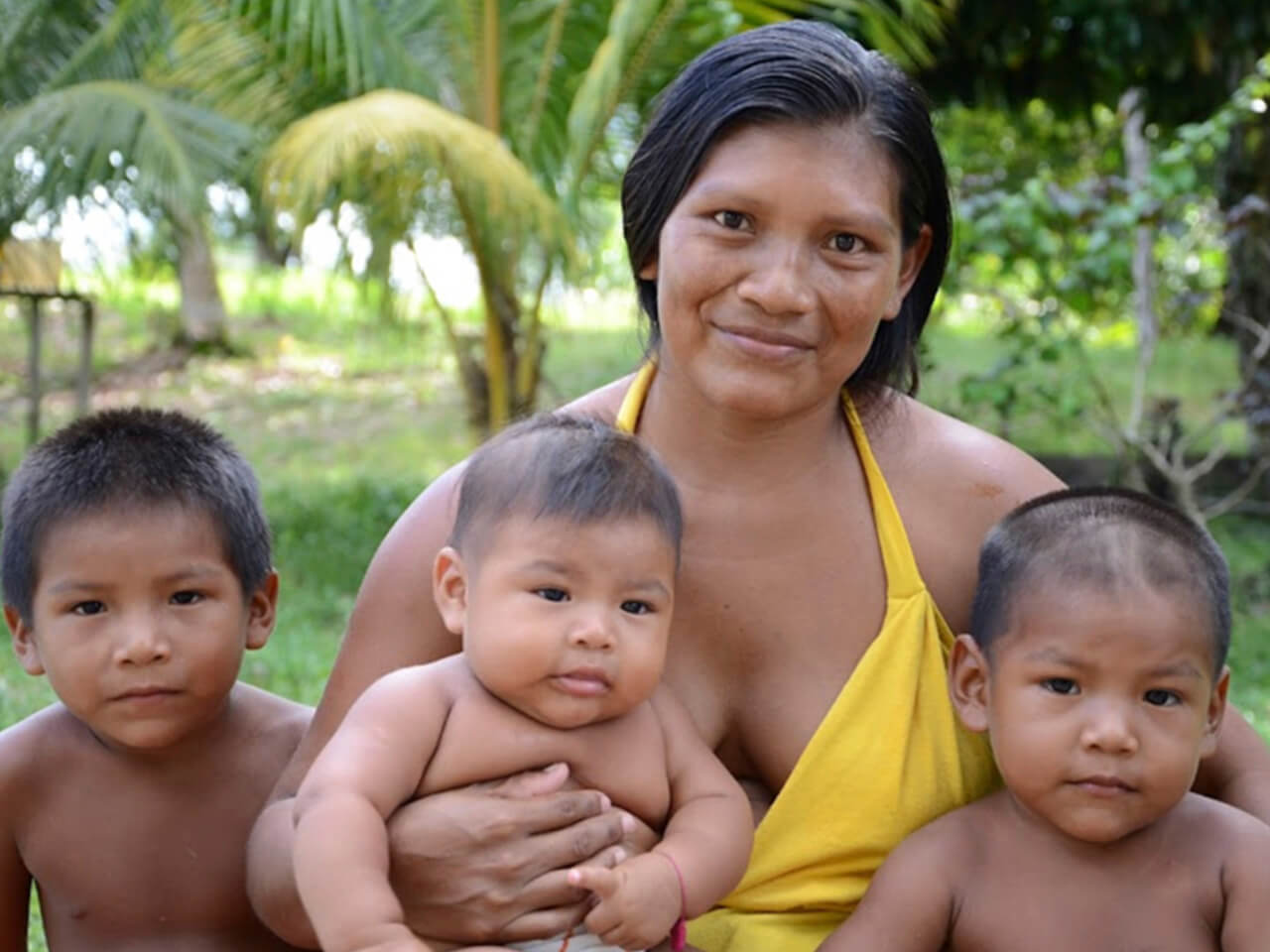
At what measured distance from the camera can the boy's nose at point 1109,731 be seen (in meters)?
2.32

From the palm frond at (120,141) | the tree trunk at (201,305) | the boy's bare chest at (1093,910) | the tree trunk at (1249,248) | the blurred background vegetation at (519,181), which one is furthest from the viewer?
the tree trunk at (201,305)

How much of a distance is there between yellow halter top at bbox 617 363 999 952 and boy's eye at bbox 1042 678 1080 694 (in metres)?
0.23

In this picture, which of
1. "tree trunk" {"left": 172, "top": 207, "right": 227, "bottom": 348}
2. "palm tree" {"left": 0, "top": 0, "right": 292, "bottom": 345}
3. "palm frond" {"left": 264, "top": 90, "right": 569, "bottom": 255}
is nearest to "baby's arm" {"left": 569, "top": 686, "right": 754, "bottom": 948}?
"palm frond" {"left": 264, "top": 90, "right": 569, "bottom": 255}

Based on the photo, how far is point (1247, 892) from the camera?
7.84 feet

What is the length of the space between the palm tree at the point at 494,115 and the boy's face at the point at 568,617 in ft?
14.1

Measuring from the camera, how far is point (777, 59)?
2486 mm

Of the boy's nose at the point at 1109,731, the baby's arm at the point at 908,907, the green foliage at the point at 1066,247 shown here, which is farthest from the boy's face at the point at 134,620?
the green foliage at the point at 1066,247

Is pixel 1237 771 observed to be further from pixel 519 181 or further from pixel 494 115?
pixel 494 115

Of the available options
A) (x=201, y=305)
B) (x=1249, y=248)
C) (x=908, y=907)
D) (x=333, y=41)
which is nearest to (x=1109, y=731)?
(x=908, y=907)

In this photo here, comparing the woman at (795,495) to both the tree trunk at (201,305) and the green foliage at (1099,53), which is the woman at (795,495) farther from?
the tree trunk at (201,305)

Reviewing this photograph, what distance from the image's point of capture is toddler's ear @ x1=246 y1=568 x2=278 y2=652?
8.86 feet

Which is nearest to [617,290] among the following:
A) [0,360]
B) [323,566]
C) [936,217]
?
[0,360]

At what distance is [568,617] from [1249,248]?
22.1ft

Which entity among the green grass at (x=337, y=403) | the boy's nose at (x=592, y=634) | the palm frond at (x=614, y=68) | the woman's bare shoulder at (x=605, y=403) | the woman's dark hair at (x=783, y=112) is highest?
the palm frond at (x=614, y=68)
